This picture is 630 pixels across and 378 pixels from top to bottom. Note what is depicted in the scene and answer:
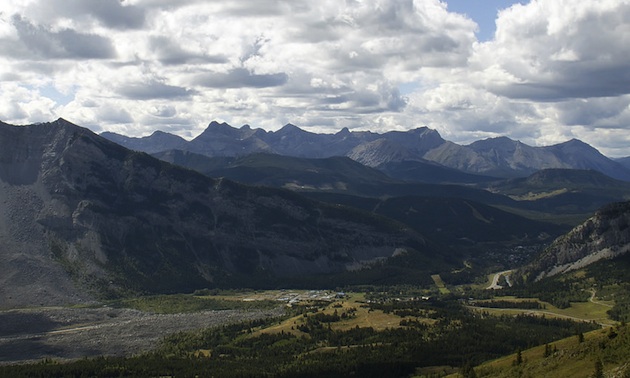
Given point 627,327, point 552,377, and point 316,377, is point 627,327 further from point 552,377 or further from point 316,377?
point 316,377

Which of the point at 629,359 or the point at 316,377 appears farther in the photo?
the point at 316,377

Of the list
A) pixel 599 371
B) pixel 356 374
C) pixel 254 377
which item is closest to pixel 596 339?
pixel 599 371

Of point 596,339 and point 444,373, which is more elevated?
point 596,339

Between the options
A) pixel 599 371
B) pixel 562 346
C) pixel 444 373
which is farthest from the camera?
pixel 444 373

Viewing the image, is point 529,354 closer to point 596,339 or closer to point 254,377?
point 596,339

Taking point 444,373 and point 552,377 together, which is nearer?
point 552,377

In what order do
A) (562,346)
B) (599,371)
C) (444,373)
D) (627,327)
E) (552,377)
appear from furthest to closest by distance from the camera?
(444,373) < (562,346) < (627,327) < (552,377) < (599,371)

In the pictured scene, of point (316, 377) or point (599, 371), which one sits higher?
point (599, 371)

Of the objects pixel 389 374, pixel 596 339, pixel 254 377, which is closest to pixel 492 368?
pixel 596 339

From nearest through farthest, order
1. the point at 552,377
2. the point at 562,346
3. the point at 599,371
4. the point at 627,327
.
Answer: the point at 599,371, the point at 552,377, the point at 627,327, the point at 562,346
